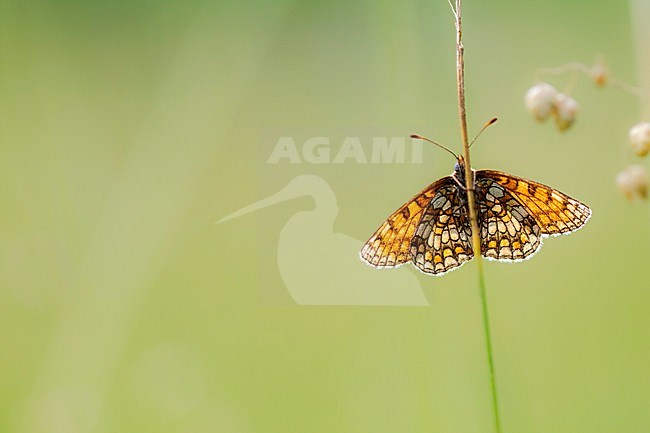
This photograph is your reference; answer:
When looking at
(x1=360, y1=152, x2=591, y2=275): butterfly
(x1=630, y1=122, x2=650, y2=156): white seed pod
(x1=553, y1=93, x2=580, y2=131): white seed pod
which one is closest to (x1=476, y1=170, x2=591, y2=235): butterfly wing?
(x1=360, y1=152, x2=591, y2=275): butterfly

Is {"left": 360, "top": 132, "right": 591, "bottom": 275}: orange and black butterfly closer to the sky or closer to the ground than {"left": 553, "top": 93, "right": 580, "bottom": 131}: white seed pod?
closer to the ground

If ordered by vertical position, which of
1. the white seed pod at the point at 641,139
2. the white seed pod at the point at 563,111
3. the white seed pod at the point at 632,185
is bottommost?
the white seed pod at the point at 632,185

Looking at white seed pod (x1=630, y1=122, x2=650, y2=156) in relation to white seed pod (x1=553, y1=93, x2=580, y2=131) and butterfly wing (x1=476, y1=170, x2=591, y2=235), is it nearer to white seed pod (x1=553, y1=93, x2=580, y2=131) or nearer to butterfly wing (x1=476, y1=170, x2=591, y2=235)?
white seed pod (x1=553, y1=93, x2=580, y2=131)

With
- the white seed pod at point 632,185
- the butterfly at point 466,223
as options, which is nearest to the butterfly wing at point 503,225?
the butterfly at point 466,223

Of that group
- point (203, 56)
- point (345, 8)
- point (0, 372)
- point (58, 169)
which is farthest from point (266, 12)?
point (0, 372)

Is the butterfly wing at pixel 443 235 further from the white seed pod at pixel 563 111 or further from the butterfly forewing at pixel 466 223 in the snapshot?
the white seed pod at pixel 563 111

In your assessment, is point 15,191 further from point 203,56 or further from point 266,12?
point 266,12
